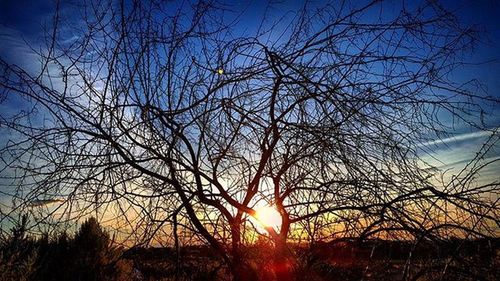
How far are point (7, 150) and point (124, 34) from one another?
1099mm

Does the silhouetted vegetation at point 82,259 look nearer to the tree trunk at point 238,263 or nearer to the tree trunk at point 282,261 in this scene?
the tree trunk at point 238,263

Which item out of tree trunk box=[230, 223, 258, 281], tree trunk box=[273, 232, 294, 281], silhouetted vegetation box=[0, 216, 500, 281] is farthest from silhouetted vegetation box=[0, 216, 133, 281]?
tree trunk box=[273, 232, 294, 281]

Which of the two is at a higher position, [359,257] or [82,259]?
[82,259]

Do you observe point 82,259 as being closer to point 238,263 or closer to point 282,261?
point 238,263

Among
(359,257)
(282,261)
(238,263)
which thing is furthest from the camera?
(238,263)

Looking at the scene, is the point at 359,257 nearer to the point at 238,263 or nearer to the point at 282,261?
the point at 282,261

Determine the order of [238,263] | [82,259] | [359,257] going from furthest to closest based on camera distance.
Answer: [82,259] → [238,263] → [359,257]

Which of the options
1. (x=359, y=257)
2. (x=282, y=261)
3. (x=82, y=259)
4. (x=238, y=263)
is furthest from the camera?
(x=82, y=259)

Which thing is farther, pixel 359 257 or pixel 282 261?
pixel 359 257

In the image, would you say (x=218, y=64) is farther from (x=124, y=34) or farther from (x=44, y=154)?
(x=44, y=154)

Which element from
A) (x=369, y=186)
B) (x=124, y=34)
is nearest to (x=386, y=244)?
(x=369, y=186)

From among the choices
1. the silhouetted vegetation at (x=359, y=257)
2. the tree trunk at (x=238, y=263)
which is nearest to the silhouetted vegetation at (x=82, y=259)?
the silhouetted vegetation at (x=359, y=257)

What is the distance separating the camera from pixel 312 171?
3.05 metres

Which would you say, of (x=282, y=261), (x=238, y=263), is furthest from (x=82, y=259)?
(x=282, y=261)
